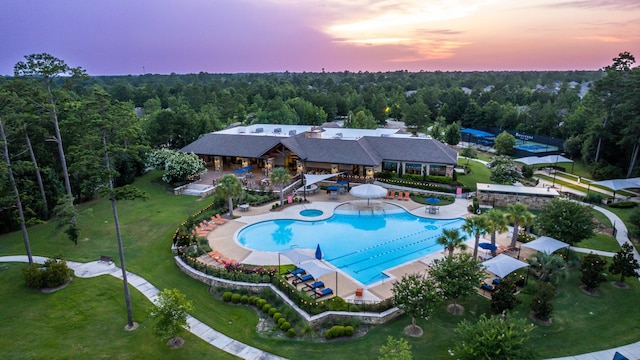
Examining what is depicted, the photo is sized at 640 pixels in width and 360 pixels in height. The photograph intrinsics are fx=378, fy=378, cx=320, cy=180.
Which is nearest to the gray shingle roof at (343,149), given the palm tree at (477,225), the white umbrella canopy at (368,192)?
the white umbrella canopy at (368,192)

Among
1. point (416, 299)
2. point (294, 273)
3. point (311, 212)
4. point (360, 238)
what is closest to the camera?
point (416, 299)

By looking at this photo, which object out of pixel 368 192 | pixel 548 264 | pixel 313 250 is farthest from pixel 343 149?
pixel 548 264

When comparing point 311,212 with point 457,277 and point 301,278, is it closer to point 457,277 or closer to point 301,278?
point 301,278

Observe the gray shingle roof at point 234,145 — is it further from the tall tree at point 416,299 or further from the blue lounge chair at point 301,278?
the tall tree at point 416,299

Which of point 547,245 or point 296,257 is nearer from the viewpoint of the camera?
point 296,257

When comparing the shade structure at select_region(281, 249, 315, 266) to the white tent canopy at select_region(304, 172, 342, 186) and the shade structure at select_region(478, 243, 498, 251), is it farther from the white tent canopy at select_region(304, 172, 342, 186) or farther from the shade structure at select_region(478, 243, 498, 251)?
the white tent canopy at select_region(304, 172, 342, 186)

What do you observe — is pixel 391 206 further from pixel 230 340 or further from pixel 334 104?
pixel 334 104

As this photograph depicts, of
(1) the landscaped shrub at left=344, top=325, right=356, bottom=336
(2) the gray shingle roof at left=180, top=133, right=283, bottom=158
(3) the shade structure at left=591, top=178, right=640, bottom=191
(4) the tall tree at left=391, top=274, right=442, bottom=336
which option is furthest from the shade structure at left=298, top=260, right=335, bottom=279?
(3) the shade structure at left=591, top=178, right=640, bottom=191
